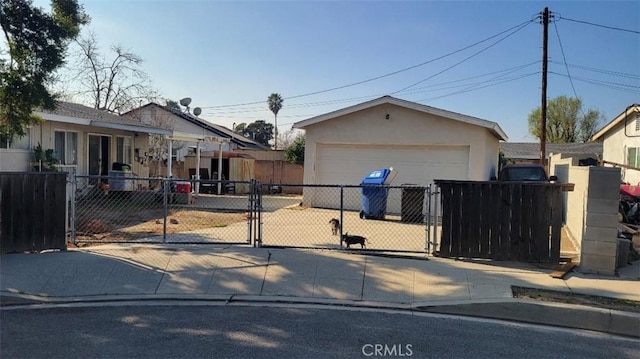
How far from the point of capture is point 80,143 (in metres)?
17.0

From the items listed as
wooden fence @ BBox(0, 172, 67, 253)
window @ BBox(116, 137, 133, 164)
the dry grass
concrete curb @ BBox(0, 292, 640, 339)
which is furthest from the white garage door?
wooden fence @ BBox(0, 172, 67, 253)

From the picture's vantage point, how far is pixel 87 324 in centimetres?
506

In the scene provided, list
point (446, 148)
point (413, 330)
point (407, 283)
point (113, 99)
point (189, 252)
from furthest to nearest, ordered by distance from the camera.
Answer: point (113, 99)
point (446, 148)
point (189, 252)
point (407, 283)
point (413, 330)

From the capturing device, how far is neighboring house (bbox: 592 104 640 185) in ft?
71.6

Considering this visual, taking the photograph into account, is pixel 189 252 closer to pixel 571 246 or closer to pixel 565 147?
pixel 571 246

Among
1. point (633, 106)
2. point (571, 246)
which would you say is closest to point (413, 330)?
point (571, 246)

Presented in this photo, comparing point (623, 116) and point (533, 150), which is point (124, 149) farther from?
point (533, 150)

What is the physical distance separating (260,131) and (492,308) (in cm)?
7190

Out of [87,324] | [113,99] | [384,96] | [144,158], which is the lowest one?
[87,324]

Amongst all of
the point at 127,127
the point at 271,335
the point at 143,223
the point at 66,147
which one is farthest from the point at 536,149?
the point at 271,335

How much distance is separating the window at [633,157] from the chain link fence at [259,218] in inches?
562

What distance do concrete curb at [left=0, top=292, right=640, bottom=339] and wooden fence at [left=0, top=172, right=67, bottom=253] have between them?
1805 millimetres

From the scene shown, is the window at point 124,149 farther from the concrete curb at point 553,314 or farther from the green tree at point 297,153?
the concrete curb at point 553,314

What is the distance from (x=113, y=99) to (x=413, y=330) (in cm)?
3279
